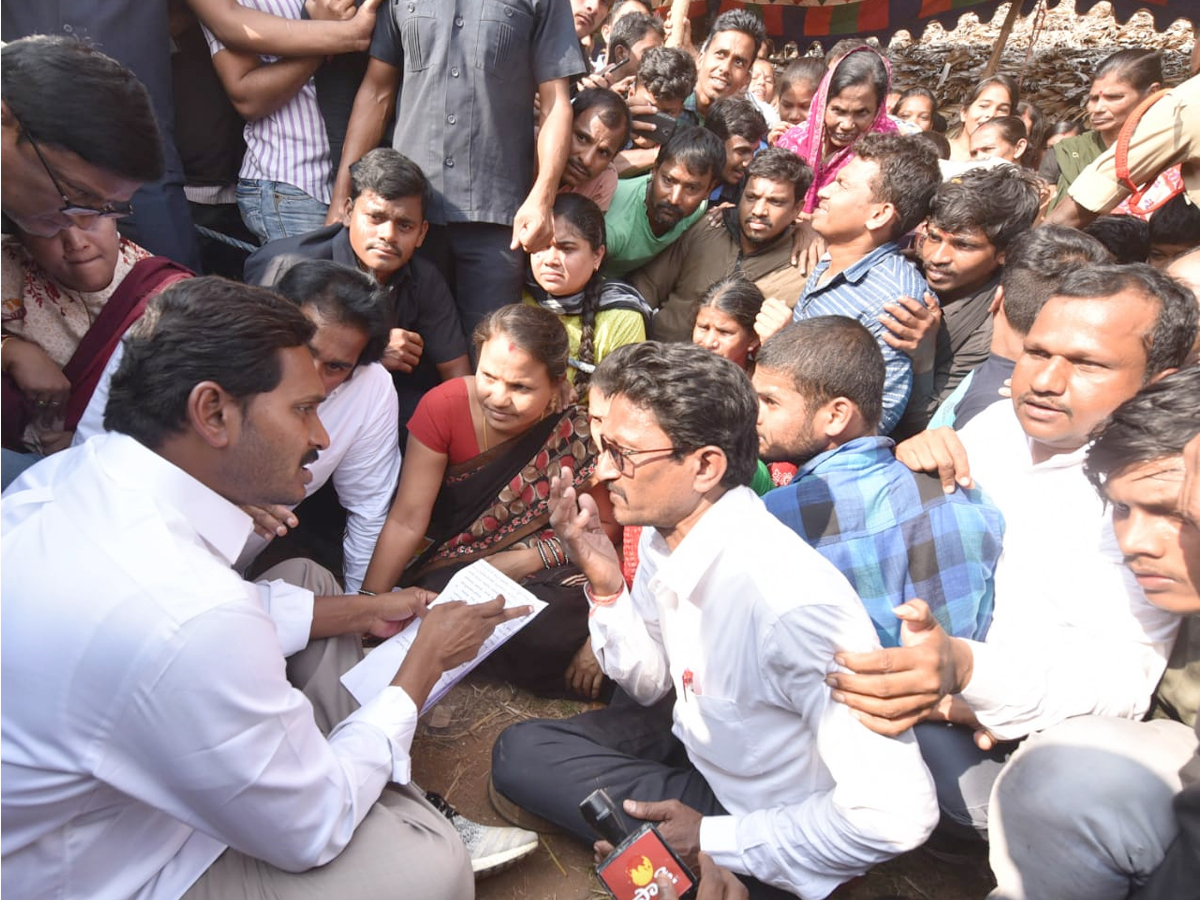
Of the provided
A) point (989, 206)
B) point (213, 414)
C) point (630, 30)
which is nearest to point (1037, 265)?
point (989, 206)

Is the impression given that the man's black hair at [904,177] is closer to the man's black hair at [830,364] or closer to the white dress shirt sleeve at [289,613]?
the man's black hair at [830,364]

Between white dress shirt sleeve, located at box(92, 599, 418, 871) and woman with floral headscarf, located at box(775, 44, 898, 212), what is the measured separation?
3746 mm

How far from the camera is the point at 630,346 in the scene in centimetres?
201

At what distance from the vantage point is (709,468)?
186 centimetres

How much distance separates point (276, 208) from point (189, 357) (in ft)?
6.82

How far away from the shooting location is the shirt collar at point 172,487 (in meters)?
1.43

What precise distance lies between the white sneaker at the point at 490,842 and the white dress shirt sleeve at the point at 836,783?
0.74 m

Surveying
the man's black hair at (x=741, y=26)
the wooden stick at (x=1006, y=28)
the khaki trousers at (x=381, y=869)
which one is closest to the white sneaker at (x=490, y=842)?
the khaki trousers at (x=381, y=869)

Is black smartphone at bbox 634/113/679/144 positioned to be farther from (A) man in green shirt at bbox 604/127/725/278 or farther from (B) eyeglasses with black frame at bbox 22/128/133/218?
(B) eyeglasses with black frame at bbox 22/128/133/218

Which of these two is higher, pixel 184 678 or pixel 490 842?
pixel 184 678

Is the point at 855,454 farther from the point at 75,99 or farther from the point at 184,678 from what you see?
the point at 75,99

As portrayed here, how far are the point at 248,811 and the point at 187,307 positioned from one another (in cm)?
98

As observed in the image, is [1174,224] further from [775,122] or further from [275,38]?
[275,38]

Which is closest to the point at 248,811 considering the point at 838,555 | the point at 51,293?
the point at 838,555
